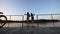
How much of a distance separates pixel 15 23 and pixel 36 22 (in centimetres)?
173

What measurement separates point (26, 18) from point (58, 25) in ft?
7.73

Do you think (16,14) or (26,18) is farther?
(16,14)

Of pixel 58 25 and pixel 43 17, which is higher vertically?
pixel 43 17

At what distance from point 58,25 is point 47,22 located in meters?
0.95

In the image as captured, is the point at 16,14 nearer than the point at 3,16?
No

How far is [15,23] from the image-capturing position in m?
7.18

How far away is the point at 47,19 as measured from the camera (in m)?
7.10

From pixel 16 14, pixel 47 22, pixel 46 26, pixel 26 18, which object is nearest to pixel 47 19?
pixel 47 22

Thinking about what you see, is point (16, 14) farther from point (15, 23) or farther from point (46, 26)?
point (46, 26)

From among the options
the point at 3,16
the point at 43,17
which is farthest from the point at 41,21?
the point at 3,16

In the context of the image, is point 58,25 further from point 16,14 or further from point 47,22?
point 16,14

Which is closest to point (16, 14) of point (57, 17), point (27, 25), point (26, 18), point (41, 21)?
point (26, 18)

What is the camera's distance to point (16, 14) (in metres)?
7.12

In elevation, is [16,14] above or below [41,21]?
above
